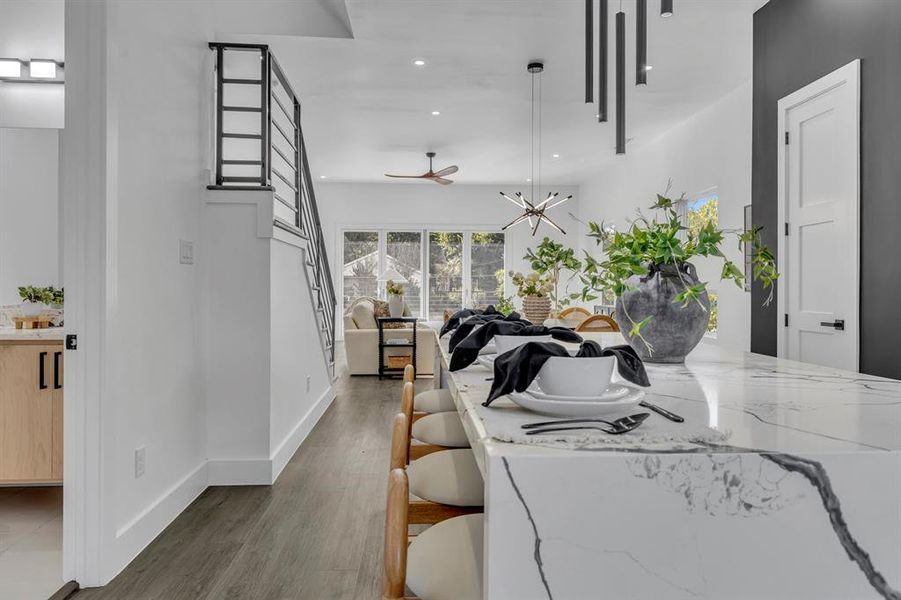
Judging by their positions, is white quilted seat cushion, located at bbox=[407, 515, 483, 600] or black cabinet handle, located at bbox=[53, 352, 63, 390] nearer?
white quilted seat cushion, located at bbox=[407, 515, 483, 600]

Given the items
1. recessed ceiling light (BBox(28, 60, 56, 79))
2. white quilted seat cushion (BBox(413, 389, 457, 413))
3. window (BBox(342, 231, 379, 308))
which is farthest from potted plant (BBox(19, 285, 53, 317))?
window (BBox(342, 231, 379, 308))

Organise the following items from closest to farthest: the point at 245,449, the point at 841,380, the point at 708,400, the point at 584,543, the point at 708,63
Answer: the point at 584,543 → the point at 708,400 → the point at 841,380 → the point at 245,449 → the point at 708,63

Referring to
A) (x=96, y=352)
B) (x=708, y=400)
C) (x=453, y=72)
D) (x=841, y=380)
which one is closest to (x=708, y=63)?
(x=453, y=72)

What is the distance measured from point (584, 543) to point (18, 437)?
2.97 meters

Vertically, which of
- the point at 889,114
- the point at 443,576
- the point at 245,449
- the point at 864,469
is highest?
the point at 889,114

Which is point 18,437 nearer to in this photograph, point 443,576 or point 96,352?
point 96,352

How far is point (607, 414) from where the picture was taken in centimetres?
88

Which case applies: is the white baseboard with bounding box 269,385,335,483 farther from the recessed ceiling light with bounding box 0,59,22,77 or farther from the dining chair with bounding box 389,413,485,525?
the recessed ceiling light with bounding box 0,59,22,77

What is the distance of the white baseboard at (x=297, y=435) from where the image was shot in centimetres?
324

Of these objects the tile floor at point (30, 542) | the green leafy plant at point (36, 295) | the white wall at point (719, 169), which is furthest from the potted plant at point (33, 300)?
the white wall at point (719, 169)

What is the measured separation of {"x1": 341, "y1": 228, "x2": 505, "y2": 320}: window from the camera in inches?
425

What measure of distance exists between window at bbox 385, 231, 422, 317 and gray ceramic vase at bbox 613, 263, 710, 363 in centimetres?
927

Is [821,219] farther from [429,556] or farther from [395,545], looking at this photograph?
[395,545]

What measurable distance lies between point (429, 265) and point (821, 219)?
325 inches
